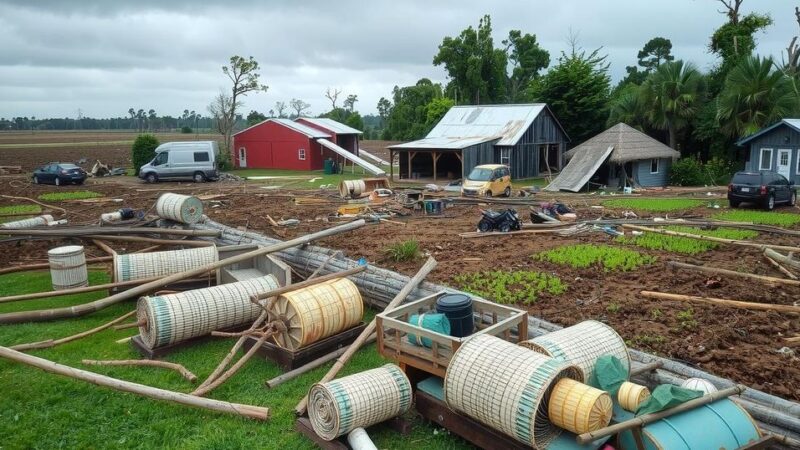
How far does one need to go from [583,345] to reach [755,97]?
111ft

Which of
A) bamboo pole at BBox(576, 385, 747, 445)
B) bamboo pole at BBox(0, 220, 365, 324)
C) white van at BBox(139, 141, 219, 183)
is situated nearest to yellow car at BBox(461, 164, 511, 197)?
bamboo pole at BBox(0, 220, 365, 324)

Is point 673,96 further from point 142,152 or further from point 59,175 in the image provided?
point 59,175

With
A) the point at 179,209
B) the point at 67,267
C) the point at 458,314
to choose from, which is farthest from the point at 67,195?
the point at 458,314

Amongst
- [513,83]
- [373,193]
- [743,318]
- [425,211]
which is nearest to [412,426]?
[743,318]

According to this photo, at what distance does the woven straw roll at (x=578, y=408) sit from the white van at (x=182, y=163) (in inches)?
1371

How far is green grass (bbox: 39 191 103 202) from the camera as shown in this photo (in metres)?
26.9

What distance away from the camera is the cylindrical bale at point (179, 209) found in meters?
15.8

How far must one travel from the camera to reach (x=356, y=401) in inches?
239

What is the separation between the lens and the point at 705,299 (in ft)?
32.3

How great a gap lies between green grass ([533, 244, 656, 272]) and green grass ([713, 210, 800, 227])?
6.80 metres

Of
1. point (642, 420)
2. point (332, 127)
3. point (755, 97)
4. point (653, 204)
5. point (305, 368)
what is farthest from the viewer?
point (332, 127)

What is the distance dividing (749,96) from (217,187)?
3053 centimetres

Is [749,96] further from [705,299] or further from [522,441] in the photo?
[522,441]

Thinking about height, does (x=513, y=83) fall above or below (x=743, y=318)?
above
